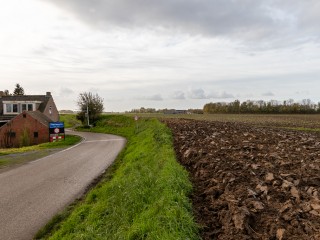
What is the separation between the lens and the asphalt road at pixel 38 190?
977cm

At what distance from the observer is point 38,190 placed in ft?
45.1

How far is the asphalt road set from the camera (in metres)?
9.77

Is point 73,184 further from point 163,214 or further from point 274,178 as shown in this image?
point 274,178

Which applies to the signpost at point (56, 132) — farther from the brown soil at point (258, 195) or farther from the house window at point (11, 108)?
the brown soil at point (258, 195)

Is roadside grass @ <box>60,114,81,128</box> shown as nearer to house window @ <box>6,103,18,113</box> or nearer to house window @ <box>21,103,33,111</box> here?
house window @ <box>21,103,33,111</box>

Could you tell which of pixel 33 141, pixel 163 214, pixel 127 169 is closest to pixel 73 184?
pixel 127 169

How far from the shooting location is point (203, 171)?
11.0 meters

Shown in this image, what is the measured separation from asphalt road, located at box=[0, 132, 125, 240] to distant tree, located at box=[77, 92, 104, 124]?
4955 centimetres

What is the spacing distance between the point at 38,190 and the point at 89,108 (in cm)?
5965

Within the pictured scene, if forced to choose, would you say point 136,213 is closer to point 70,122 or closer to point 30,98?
point 30,98

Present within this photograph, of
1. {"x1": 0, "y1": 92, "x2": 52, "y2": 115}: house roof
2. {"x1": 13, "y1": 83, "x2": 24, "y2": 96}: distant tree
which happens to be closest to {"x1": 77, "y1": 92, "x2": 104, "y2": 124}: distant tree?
{"x1": 0, "y1": 92, "x2": 52, "y2": 115}: house roof

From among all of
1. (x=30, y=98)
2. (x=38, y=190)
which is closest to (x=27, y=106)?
(x=30, y=98)

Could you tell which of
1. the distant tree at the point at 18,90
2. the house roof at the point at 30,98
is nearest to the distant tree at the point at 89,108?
the house roof at the point at 30,98

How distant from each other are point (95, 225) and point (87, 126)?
209ft
